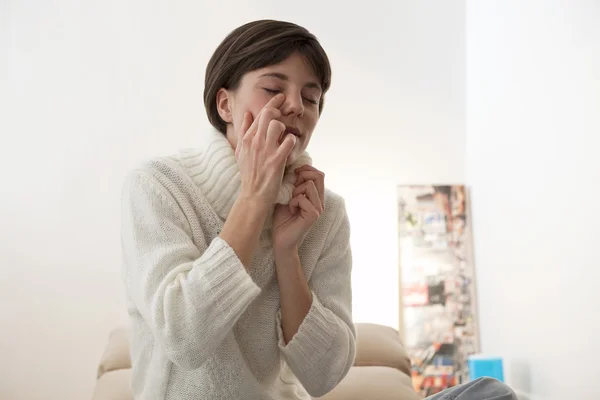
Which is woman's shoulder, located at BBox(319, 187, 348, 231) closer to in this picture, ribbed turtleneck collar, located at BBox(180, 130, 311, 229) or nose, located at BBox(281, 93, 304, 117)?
ribbed turtleneck collar, located at BBox(180, 130, 311, 229)

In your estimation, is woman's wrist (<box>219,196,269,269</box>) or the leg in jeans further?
woman's wrist (<box>219,196,269,269</box>)

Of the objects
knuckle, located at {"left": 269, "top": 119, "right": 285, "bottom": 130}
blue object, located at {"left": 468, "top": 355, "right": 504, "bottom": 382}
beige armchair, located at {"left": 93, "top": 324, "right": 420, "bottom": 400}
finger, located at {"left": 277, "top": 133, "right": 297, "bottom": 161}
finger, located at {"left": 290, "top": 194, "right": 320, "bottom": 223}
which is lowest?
blue object, located at {"left": 468, "top": 355, "right": 504, "bottom": 382}

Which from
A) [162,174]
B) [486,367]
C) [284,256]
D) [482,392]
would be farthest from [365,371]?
[482,392]

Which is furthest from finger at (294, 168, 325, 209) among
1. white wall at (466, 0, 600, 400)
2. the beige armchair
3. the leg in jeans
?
white wall at (466, 0, 600, 400)

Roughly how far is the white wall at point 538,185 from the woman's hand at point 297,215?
1.17 metres

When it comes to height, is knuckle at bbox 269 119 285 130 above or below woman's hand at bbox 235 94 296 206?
above

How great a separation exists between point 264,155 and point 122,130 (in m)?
2.33

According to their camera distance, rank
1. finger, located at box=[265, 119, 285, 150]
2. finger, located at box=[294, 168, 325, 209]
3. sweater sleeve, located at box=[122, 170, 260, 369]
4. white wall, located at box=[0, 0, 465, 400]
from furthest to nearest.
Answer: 1. white wall, located at box=[0, 0, 465, 400]
2. finger, located at box=[294, 168, 325, 209]
3. finger, located at box=[265, 119, 285, 150]
4. sweater sleeve, located at box=[122, 170, 260, 369]

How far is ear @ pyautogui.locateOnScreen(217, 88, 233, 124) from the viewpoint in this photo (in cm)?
126

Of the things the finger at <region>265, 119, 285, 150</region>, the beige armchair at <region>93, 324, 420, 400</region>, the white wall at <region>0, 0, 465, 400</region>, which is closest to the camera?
the finger at <region>265, 119, 285, 150</region>

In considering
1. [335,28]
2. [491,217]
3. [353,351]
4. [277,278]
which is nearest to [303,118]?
[277,278]

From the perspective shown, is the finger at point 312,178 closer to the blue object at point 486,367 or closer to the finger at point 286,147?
the finger at point 286,147

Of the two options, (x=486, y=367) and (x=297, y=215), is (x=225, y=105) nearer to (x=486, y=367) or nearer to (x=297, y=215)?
(x=297, y=215)

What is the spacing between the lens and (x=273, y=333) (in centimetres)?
121
